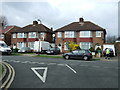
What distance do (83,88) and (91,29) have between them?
25.5 meters

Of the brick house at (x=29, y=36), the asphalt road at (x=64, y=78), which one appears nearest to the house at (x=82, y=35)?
the brick house at (x=29, y=36)

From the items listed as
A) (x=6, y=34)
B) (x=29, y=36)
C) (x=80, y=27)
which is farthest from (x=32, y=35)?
(x=6, y=34)

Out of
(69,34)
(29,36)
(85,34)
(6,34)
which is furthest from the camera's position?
(6,34)

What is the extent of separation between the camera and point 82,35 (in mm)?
30422

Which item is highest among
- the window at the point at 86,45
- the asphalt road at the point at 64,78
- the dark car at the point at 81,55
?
the window at the point at 86,45

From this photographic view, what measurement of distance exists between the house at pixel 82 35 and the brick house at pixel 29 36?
16.0 ft

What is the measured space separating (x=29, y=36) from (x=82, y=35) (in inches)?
578

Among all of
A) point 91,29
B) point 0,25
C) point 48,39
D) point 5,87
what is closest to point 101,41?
point 91,29

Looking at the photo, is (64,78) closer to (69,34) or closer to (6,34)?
(69,34)

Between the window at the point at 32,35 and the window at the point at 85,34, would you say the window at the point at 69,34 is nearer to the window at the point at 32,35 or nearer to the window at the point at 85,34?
the window at the point at 85,34

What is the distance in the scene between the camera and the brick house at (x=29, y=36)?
35.3 m

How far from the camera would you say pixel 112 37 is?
6588cm

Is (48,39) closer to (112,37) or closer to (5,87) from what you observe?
(5,87)

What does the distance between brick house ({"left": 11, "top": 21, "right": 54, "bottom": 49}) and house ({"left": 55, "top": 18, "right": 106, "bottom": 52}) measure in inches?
192
